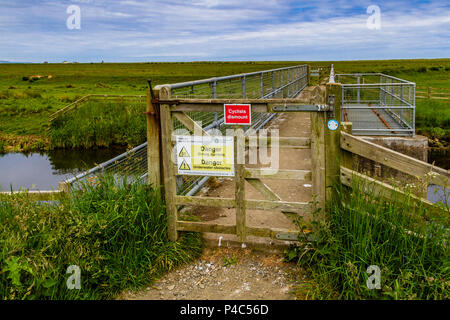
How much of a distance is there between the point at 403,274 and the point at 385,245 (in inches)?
12.4

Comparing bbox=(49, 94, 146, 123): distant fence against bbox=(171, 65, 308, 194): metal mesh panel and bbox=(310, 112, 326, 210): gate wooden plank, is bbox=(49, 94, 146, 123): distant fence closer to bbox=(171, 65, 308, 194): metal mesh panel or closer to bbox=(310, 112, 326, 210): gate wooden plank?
bbox=(171, 65, 308, 194): metal mesh panel

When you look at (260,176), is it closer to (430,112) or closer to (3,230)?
(3,230)

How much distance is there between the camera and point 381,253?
418 cm

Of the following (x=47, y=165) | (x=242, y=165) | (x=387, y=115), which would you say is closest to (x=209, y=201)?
(x=242, y=165)

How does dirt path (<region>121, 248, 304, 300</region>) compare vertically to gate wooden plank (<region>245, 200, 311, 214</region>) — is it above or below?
below

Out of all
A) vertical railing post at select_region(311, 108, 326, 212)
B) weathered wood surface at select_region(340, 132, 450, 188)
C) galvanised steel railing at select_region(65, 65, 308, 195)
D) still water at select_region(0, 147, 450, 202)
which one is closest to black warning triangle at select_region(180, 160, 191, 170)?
galvanised steel railing at select_region(65, 65, 308, 195)

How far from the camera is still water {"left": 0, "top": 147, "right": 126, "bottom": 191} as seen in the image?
2080cm

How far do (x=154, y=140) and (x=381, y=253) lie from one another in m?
2.88

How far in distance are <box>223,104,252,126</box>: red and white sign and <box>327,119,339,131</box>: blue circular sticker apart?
34.2 inches

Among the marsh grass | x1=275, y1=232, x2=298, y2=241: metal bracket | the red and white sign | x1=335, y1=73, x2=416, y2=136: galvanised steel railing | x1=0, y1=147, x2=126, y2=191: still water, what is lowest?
x1=0, y1=147, x2=126, y2=191: still water

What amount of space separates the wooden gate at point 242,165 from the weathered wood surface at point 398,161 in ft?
0.65

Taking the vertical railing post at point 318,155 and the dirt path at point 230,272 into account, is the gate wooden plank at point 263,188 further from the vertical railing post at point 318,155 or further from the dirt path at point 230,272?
the vertical railing post at point 318,155

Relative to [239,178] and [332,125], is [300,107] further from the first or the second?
[239,178]
